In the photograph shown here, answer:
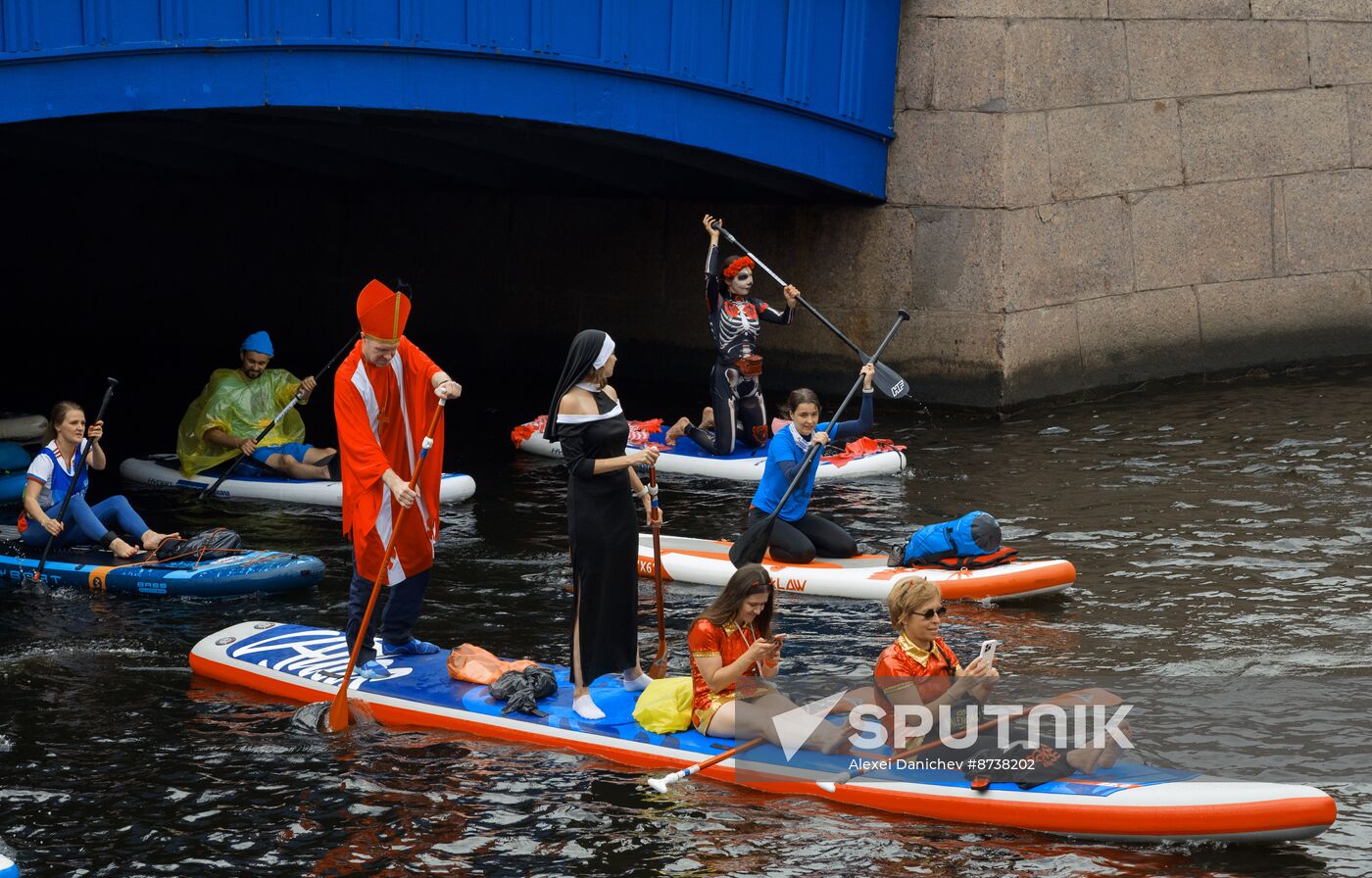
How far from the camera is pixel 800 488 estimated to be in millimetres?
11625

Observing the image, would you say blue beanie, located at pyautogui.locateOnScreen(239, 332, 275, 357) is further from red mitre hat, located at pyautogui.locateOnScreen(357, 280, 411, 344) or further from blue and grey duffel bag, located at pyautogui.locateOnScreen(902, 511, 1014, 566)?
blue and grey duffel bag, located at pyautogui.locateOnScreen(902, 511, 1014, 566)

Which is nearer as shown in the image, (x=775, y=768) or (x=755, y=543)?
(x=775, y=768)

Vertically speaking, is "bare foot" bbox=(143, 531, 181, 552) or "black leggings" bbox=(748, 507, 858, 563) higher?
"black leggings" bbox=(748, 507, 858, 563)

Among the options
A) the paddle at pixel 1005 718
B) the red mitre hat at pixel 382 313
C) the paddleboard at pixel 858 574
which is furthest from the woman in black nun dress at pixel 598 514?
the paddleboard at pixel 858 574

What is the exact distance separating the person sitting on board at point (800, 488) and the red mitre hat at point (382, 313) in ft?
10.1

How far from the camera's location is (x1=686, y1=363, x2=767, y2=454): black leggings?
15766 millimetres

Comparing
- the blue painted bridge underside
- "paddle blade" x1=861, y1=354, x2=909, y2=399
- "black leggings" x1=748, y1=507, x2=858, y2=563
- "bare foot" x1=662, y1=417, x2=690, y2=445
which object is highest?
the blue painted bridge underside

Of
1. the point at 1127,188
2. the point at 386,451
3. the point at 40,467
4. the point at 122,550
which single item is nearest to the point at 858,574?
the point at 386,451

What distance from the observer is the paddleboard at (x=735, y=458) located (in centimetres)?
1511

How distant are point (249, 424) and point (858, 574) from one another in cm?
652

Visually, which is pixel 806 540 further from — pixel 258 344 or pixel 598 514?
pixel 258 344

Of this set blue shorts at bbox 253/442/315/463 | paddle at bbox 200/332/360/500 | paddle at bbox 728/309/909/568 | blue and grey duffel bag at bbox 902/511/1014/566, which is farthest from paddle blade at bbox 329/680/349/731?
blue shorts at bbox 253/442/315/463

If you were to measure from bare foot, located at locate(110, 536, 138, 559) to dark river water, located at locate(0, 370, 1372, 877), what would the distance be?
421 mm

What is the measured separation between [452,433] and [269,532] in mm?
4185
